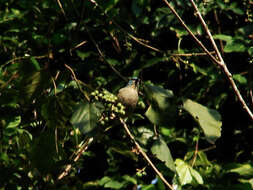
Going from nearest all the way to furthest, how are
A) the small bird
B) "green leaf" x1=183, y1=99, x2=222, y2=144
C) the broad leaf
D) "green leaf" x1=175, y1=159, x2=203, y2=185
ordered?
"green leaf" x1=183, y1=99, x2=222, y2=144 → the broad leaf → the small bird → "green leaf" x1=175, y1=159, x2=203, y2=185

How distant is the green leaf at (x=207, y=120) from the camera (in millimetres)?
904

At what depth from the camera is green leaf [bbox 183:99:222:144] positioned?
90 centimetres

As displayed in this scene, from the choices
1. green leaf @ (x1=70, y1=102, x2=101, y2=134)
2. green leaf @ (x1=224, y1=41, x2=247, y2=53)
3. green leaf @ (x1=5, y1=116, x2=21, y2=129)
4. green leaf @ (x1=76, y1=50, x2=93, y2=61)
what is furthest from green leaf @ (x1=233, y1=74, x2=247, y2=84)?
green leaf @ (x1=70, y1=102, x2=101, y2=134)

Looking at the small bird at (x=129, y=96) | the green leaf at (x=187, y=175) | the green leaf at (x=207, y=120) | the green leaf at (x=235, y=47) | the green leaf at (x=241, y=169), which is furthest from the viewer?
the green leaf at (x=235, y=47)

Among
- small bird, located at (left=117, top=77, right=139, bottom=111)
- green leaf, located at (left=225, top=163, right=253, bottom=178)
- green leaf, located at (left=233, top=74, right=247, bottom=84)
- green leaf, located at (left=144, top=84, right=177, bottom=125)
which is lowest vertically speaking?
green leaf, located at (left=225, top=163, right=253, bottom=178)

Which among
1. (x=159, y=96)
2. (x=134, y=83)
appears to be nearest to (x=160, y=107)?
(x=159, y=96)

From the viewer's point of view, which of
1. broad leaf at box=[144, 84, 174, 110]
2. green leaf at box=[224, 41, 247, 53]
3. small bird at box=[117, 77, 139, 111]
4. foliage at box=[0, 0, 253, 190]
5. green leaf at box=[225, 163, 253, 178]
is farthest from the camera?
green leaf at box=[224, 41, 247, 53]

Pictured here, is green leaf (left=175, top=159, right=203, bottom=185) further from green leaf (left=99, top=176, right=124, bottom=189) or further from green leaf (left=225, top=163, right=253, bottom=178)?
green leaf (left=99, top=176, right=124, bottom=189)

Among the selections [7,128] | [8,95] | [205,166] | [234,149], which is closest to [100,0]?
[8,95]

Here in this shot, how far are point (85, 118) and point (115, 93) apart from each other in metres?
1.07

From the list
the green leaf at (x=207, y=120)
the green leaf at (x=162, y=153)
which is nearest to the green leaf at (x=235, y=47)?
the green leaf at (x=162, y=153)

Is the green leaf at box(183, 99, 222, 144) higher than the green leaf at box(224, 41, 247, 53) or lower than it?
higher

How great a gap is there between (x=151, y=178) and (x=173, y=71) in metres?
0.82

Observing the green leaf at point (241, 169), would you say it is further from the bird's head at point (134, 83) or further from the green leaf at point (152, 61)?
the bird's head at point (134, 83)
